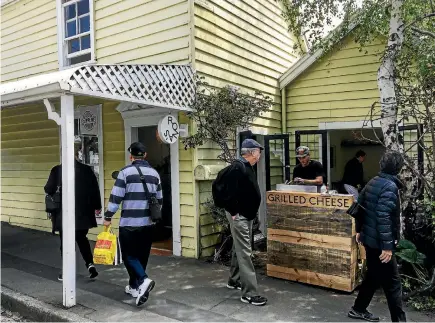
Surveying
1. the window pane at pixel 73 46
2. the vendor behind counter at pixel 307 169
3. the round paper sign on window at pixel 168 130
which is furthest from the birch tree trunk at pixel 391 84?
the window pane at pixel 73 46

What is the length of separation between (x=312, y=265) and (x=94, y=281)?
9.30 ft

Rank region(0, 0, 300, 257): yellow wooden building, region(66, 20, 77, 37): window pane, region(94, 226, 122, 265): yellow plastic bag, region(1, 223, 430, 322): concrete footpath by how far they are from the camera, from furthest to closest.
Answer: region(66, 20, 77, 37): window pane
region(0, 0, 300, 257): yellow wooden building
region(94, 226, 122, 265): yellow plastic bag
region(1, 223, 430, 322): concrete footpath

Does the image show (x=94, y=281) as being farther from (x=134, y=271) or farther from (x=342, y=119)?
(x=342, y=119)

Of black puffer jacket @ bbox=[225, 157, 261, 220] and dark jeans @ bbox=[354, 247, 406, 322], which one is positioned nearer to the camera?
dark jeans @ bbox=[354, 247, 406, 322]

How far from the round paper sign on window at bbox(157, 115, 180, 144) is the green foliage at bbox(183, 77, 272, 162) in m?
0.21

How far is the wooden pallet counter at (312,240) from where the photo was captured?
4453mm

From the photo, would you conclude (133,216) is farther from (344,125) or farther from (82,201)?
(344,125)

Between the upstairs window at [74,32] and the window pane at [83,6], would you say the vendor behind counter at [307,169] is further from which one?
the window pane at [83,6]

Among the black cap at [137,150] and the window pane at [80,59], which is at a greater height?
the window pane at [80,59]

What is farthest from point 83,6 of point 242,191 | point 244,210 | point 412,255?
point 412,255

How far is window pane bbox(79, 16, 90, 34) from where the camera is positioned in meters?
7.61

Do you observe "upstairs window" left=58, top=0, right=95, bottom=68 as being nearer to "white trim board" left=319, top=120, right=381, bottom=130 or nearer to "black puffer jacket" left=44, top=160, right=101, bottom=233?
"black puffer jacket" left=44, top=160, right=101, bottom=233

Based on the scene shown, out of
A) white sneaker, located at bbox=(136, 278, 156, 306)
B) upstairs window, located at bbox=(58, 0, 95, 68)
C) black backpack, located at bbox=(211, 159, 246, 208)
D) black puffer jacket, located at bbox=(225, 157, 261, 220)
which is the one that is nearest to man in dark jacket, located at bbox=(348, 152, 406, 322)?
black puffer jacket, located at bbox=(225, 157, 261, 220)

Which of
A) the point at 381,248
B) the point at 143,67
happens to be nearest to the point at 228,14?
the point at 143,67
